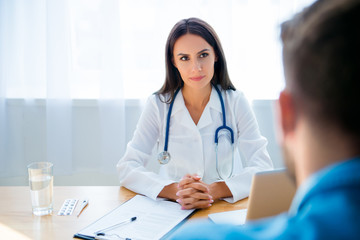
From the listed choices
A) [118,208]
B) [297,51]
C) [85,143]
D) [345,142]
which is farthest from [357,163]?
[85,143]

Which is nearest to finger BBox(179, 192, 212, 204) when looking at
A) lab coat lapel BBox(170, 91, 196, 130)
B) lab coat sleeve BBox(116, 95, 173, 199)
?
lab coat sleeve BBox(116, 95, 173, 199)

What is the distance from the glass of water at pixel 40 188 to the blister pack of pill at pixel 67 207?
42mm

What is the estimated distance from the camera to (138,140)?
188 centimetres

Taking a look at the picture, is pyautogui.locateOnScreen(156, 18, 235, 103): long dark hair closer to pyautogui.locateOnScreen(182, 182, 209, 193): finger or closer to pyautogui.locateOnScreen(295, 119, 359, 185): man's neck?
pyautogui.locateOnScreen(182, 182, 209, 193): finger

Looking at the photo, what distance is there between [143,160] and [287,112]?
136 centimetres

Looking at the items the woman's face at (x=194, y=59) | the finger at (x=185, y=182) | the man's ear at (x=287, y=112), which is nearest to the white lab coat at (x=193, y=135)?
the woman's face at (x=194, y=59)

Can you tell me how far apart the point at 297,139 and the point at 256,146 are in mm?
1324

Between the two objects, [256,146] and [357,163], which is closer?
[357,163]

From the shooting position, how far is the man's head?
1.46 ft

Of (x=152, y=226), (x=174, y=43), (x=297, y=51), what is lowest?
(x=152, y=226)

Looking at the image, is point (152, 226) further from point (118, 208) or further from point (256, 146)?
point (256, 146)

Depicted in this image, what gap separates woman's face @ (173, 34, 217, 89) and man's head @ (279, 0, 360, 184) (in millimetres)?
1331

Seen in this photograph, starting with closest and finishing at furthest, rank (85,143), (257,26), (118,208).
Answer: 1. (118,208)
2. (257,26)
3. (85,143)

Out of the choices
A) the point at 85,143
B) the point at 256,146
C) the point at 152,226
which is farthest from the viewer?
the point at 85,143
